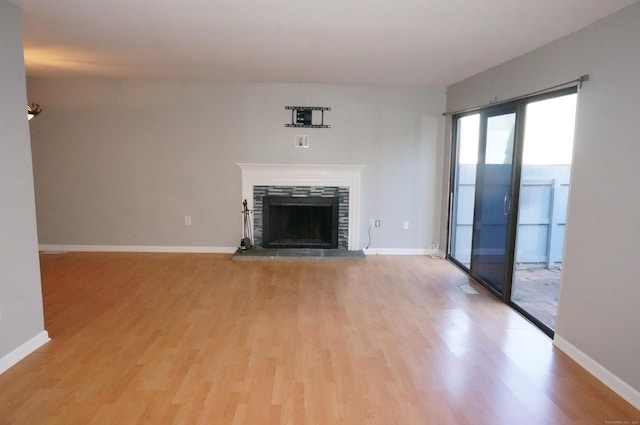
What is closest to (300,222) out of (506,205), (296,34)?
(506,205)

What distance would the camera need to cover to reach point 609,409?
2.27 meters

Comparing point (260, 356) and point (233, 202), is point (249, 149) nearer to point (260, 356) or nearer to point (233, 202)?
point (233, 202)

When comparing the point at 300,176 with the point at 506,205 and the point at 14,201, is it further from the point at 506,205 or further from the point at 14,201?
the point at 14,201

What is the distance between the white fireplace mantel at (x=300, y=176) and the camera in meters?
5.45

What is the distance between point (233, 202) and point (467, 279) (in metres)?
3.16

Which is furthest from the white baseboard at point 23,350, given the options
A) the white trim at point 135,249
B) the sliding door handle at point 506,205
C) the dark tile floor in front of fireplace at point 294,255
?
the sliding door handle at point 506,205

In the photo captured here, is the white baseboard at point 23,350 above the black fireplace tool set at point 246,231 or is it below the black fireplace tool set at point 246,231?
below

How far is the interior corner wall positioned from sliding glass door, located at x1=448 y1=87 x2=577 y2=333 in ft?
1.03

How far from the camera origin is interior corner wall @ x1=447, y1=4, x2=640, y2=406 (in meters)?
2.36

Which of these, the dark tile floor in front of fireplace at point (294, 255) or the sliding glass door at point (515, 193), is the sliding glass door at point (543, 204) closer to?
the sliding glass door at point (515, 193)

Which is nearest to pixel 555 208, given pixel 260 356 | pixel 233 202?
pixel 260 356

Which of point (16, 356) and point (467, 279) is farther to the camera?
point (467, 279)

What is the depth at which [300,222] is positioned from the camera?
569 centimetres

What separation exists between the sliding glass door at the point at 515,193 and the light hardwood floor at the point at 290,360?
0.44 metres
